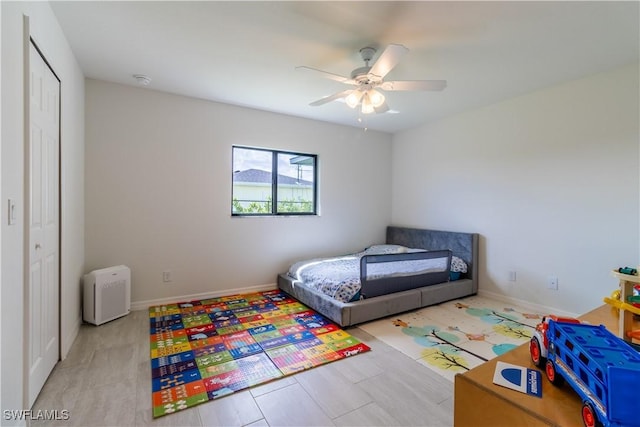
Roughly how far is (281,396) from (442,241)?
3.24 meters

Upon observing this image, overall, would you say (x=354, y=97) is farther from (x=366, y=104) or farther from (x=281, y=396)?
(x=281, y=396)

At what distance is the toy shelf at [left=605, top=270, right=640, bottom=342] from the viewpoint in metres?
1.13

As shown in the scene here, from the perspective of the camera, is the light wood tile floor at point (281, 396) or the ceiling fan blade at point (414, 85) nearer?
the light wood tile floor at point (281, 396)

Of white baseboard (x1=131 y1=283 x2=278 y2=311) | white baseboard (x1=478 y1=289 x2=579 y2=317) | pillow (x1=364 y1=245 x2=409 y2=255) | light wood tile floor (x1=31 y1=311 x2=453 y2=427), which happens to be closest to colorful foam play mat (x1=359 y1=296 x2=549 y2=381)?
white baseboard (x1=478 y1=289 x2=579 y2=317)

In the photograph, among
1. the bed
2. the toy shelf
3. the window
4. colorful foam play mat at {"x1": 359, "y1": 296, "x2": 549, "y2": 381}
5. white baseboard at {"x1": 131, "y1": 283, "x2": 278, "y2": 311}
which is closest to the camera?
the toy shelf

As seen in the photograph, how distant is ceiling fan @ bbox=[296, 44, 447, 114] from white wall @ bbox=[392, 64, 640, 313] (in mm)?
1831

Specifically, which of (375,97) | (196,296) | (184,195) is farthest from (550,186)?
(196,296)

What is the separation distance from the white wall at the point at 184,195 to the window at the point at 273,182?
5.9 inches

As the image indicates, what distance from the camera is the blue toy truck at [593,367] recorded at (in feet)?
2.23

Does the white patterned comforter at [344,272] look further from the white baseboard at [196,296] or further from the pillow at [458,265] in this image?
the white baseboard at [196,296]

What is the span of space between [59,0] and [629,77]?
182 inches

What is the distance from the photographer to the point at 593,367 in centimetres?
77

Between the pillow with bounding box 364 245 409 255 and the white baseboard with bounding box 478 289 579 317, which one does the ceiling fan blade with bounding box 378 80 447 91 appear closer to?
the pillow with bounding box 364 245 409 255

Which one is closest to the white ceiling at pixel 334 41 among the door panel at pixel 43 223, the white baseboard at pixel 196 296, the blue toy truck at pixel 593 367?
the door panel at pixel 43 223
